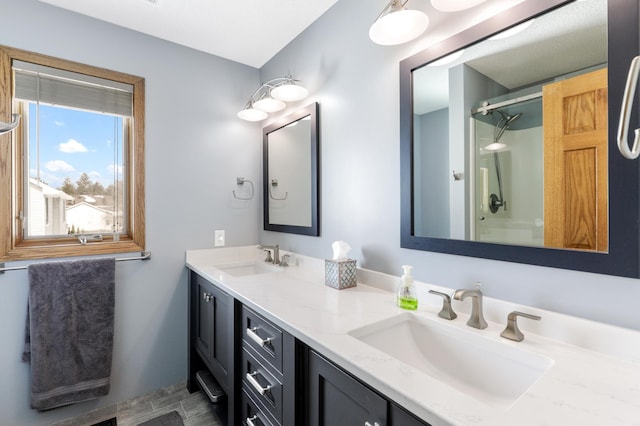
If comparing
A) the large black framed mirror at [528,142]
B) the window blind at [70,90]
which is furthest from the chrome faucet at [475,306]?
the window blind at [70,90]

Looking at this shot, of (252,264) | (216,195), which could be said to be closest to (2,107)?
(216,195)

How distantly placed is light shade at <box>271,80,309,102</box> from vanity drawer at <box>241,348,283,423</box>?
1.44 metres

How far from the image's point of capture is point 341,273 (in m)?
1.47

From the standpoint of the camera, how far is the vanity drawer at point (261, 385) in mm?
Result: 1124

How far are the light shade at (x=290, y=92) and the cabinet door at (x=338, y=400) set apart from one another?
1.48 m

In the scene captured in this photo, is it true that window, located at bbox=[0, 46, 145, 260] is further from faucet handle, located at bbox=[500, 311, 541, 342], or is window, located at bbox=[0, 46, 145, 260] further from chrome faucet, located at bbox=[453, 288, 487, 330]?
faucet handle, located at bbox=[500, 311, 541, 342]

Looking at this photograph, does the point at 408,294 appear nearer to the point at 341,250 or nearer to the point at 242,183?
the point at 341,250

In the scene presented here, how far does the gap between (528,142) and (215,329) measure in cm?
171

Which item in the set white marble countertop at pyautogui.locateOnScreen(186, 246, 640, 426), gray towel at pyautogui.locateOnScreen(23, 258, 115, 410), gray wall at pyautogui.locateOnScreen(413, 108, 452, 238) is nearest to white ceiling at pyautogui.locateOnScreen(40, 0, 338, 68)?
gray wall at pyautogui.locateOnScreen(413, 108, 452, 238)

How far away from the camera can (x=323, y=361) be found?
3.02 feet

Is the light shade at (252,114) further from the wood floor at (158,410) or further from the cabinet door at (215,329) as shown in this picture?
the wood floor at (158,410)

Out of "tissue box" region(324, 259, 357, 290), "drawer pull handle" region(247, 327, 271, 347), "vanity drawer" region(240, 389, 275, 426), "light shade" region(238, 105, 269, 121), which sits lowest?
"vanity drawer" region(240, 389, 275, 426)

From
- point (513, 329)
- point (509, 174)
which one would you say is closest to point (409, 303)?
point (513, 329)

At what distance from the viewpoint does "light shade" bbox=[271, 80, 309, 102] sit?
1848 mm
